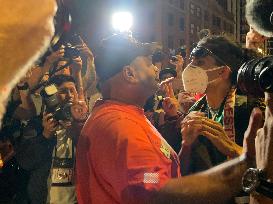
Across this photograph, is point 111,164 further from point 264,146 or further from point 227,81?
point 227,81

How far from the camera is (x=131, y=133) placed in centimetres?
243

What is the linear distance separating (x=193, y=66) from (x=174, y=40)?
40.6 m

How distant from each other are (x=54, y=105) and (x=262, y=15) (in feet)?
7.91

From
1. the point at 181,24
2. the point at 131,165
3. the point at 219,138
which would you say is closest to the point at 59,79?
the point at 219,138

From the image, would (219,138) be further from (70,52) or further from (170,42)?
(170,42)

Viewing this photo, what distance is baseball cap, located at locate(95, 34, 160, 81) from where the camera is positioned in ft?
9.62

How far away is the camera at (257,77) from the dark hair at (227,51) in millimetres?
1765

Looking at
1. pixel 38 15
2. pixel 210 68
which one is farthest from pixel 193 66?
pixel 38 15

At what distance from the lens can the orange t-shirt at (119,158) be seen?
2338 millimetres

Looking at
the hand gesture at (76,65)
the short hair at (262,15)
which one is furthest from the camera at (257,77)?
the hand gesture at (76,65)

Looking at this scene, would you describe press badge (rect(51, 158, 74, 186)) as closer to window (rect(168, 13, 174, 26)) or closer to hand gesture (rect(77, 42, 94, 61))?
hand gesture (rect(77, 42, 94, 61))

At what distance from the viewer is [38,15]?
1.17 m

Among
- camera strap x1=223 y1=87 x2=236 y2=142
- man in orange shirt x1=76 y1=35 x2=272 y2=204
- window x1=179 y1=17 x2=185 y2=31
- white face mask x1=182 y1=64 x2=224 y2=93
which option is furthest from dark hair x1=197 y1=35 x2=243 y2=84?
window x1=179 y1=17 x2=185 y2=31

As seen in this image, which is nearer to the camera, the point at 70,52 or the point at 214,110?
the point at 214,110
